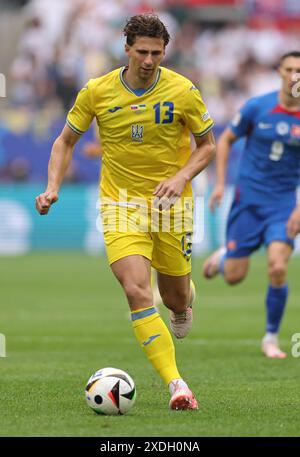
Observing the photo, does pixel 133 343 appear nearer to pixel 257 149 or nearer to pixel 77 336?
pixel 77 336

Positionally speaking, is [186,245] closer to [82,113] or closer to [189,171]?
[189,171]

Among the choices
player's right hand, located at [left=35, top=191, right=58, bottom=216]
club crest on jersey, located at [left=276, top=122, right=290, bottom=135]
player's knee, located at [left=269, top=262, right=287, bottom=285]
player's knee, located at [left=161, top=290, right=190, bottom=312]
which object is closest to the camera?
player's right hand, located at [left=35, top=191, right=58, bottom=216]

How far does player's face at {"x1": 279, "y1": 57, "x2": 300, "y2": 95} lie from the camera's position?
9977 millimetres

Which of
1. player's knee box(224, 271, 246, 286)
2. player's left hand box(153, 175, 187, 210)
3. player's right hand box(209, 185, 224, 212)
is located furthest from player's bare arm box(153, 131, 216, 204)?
player's knee box(224, 271, 246, 286)

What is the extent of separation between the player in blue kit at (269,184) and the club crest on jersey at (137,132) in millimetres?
3159

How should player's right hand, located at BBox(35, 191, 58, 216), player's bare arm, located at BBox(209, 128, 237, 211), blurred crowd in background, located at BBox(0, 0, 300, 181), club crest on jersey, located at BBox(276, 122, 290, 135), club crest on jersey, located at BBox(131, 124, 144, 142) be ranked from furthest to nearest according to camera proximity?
blurred crowd in background, located at BBox(0, 0, 300, 181)
player's bare arm, located at BBox(209, 128, 237, 211)
club crest on jersey, located at BBox(276, 122, 290, 135)
club crest on jersey, located at BBox(131, 124, 144, 142)
player's right hand, located at BBox(35, 191, 58, 216)

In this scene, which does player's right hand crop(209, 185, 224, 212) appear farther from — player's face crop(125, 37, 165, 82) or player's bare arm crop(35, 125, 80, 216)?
player's face crop(125, 37, 165, 82)

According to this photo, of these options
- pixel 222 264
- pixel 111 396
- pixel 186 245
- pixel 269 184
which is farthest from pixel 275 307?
pixel 111 396

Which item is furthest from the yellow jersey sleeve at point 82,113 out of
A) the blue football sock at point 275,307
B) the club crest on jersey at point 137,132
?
the blue football sock at point 275,307

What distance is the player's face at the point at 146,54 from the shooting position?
6.88m

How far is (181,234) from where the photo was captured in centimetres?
743

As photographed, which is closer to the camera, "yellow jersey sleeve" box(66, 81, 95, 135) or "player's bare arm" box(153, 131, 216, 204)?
"player's bare arm" box(153, 131, 216, 204)

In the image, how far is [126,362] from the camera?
31.2 ft

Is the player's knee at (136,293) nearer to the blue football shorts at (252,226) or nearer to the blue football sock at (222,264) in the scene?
the blue football shorts at (252,226)
